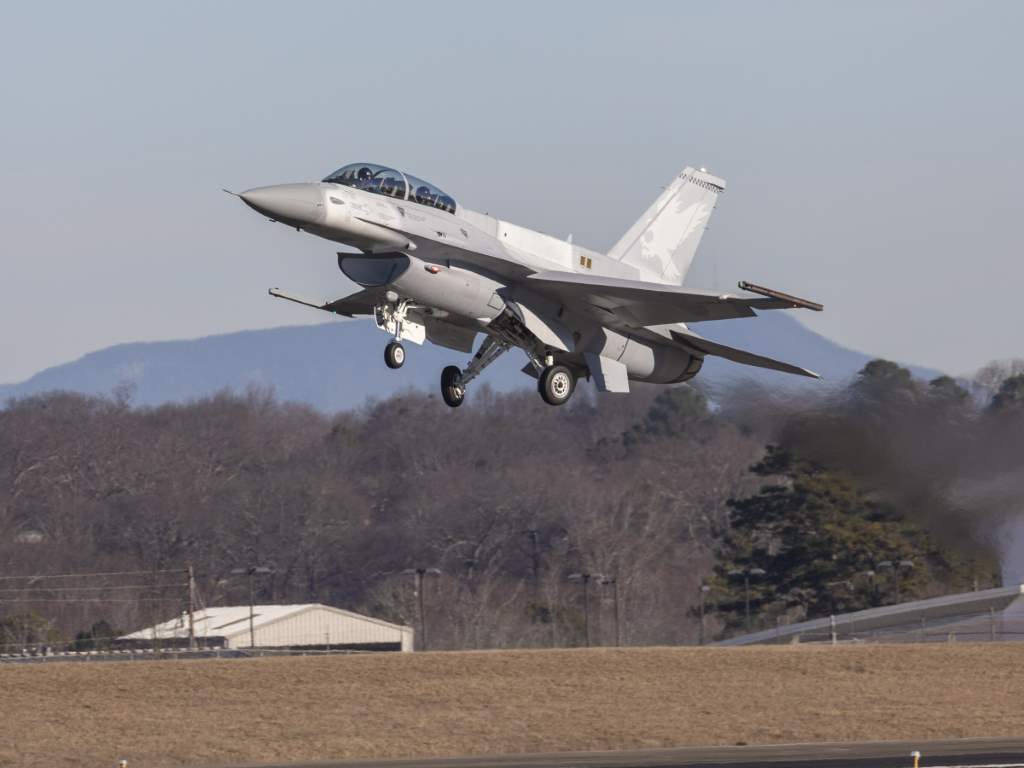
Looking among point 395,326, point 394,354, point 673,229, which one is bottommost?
point 394,354

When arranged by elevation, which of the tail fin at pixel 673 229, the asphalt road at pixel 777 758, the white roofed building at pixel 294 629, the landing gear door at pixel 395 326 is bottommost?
the asphalt road at pixel 777 758

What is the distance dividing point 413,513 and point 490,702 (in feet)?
179

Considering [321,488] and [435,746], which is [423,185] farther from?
[321,488]

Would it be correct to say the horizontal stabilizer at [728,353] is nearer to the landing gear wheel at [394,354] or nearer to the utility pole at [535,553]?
the landing gear wheel at [394,354]

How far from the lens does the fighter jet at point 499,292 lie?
95.7ft

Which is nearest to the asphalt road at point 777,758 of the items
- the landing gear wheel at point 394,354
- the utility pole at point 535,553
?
the landing gear wheel at point 394,354

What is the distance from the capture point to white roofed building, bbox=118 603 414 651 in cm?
6019

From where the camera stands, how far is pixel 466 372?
32438 mm

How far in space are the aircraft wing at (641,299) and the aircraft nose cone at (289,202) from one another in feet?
15.6

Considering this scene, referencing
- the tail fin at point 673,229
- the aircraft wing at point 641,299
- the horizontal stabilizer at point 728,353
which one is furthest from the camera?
the tail fin at point 673,229

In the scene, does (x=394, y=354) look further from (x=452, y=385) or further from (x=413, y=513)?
(x=413, y=513)

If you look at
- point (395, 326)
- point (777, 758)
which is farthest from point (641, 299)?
point (777, 758)

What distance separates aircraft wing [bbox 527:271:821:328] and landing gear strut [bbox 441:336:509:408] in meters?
1.38

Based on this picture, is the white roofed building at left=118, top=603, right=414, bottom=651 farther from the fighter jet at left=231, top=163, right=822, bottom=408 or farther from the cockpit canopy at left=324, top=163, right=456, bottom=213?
the cockpit canopy at left=324, top=163, right=456, bottom=213
